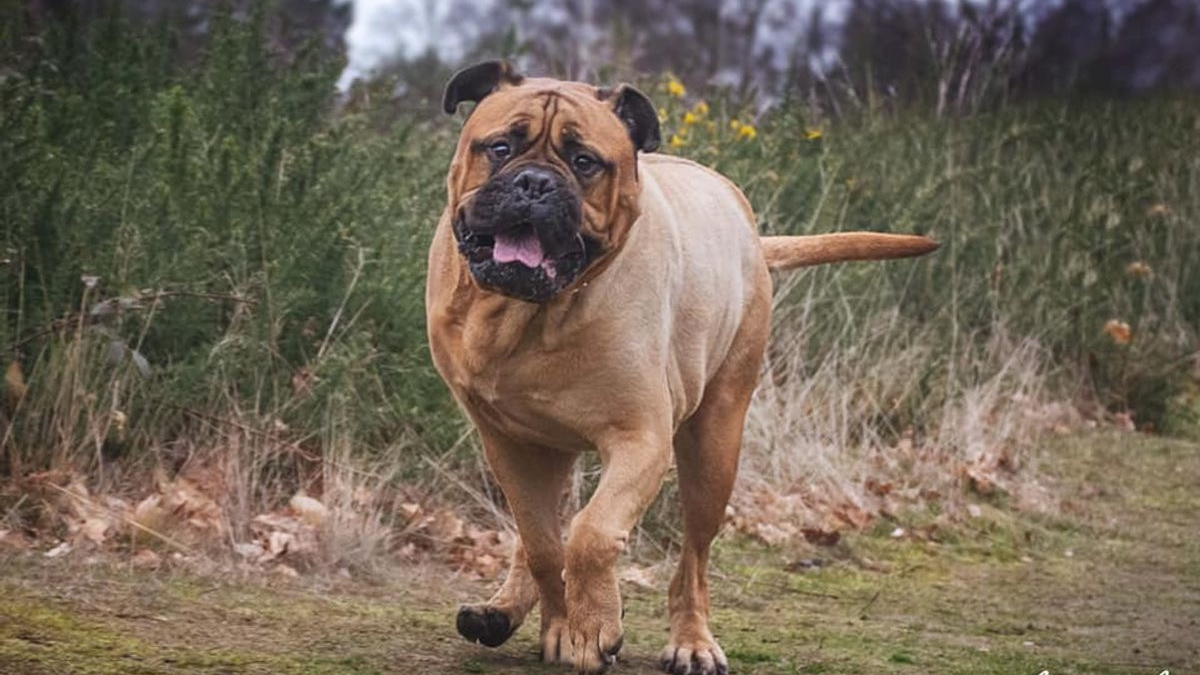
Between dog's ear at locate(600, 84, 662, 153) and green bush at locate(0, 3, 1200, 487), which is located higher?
dog's ear at locate(600, 84, 662, 153)

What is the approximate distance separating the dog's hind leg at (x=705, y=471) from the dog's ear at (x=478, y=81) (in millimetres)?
1232

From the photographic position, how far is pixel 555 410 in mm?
4621

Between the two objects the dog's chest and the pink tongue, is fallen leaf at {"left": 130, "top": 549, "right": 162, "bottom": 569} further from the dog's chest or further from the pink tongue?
the pink tongue

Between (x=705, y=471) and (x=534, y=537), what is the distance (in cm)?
75

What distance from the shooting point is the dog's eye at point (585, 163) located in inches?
177

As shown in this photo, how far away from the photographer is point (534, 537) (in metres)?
4.93

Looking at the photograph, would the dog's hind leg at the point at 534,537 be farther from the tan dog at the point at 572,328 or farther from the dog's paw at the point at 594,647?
the dog's paw at the point at 594,647

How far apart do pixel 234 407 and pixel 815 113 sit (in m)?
6.10

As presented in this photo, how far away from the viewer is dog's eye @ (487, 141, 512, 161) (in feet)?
14.7

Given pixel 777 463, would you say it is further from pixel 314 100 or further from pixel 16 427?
pixel 16 427

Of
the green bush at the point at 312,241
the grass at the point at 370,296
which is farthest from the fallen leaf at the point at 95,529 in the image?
the green bush at the point at 312,241

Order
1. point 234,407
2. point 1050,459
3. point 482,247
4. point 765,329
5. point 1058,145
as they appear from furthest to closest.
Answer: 1. point 1058,145
2. point 1050,459
3. point 234,407
4. point 765,329
5. point 482,247

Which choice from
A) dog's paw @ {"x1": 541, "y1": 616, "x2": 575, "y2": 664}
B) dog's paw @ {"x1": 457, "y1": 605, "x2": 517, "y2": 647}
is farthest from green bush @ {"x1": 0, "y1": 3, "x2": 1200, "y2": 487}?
dog's paw @ {"x1": 541, "y1": 616, "x2": 575, "y2": 664}

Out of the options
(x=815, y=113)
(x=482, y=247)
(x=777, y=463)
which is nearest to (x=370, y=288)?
(x=777, y=463)
